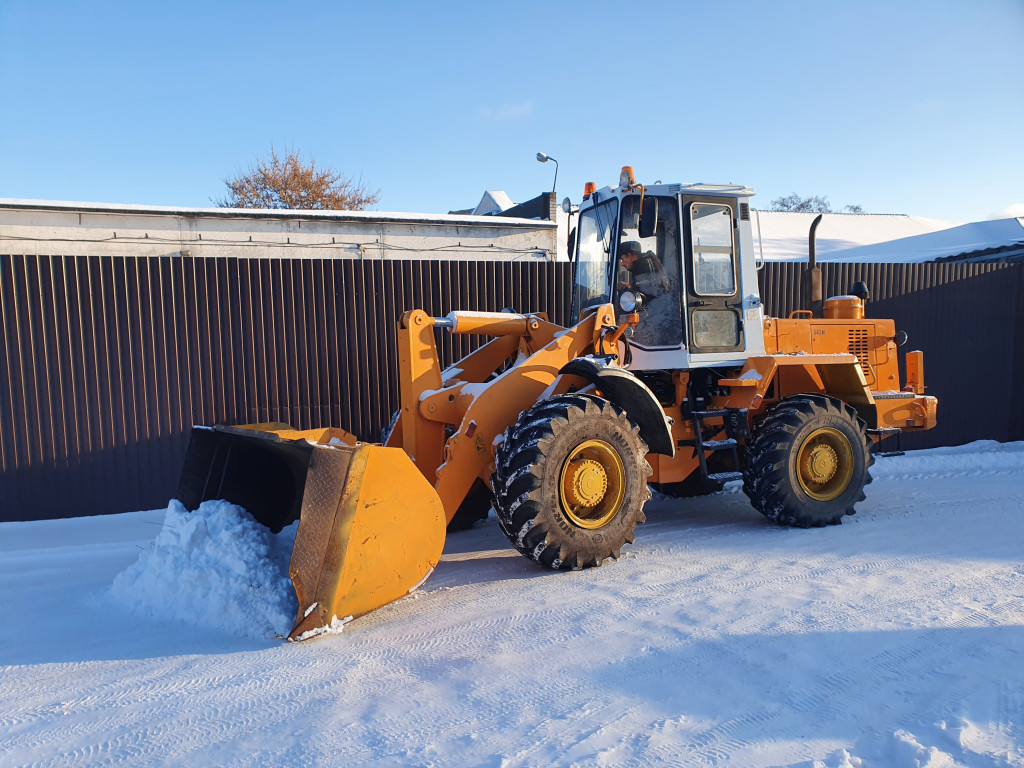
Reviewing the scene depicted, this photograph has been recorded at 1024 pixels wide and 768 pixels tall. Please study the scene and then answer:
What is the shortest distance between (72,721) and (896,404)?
7061mm

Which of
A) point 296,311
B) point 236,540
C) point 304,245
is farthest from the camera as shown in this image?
point 304,245

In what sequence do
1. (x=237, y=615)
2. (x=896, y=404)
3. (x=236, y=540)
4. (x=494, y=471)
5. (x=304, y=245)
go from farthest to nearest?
(x=304, y=245)
(x=896, y=404)
(x=494, y=471)
(x=236, y=540)
(x=237, y=615)

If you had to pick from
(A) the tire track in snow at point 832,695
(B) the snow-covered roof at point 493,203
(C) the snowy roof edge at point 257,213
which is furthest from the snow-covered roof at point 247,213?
(A) the tire track in snow at point 832,695

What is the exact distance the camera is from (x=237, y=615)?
3.82 metres

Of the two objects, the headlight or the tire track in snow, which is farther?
the headlight

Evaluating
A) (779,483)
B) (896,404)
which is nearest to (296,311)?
(779,483)

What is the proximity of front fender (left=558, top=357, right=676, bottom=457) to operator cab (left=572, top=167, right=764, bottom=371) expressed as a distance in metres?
0.82

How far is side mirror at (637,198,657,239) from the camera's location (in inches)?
222

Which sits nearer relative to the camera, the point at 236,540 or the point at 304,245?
the point at 236,540

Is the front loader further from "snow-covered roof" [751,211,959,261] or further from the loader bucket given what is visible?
"snow-covered roof" [751,211,959,261]

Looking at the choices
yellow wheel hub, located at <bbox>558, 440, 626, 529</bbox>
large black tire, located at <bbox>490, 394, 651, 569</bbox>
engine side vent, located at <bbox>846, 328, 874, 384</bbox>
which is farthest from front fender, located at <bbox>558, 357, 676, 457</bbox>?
engine side vent, located at <bbox>846, 328, 874, 384</bbox>

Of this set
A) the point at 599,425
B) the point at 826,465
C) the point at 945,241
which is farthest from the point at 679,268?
the point at 945,241

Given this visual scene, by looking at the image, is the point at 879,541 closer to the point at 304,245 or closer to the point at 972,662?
the point at 972,662

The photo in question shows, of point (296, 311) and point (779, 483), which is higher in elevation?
point (296, 311)
